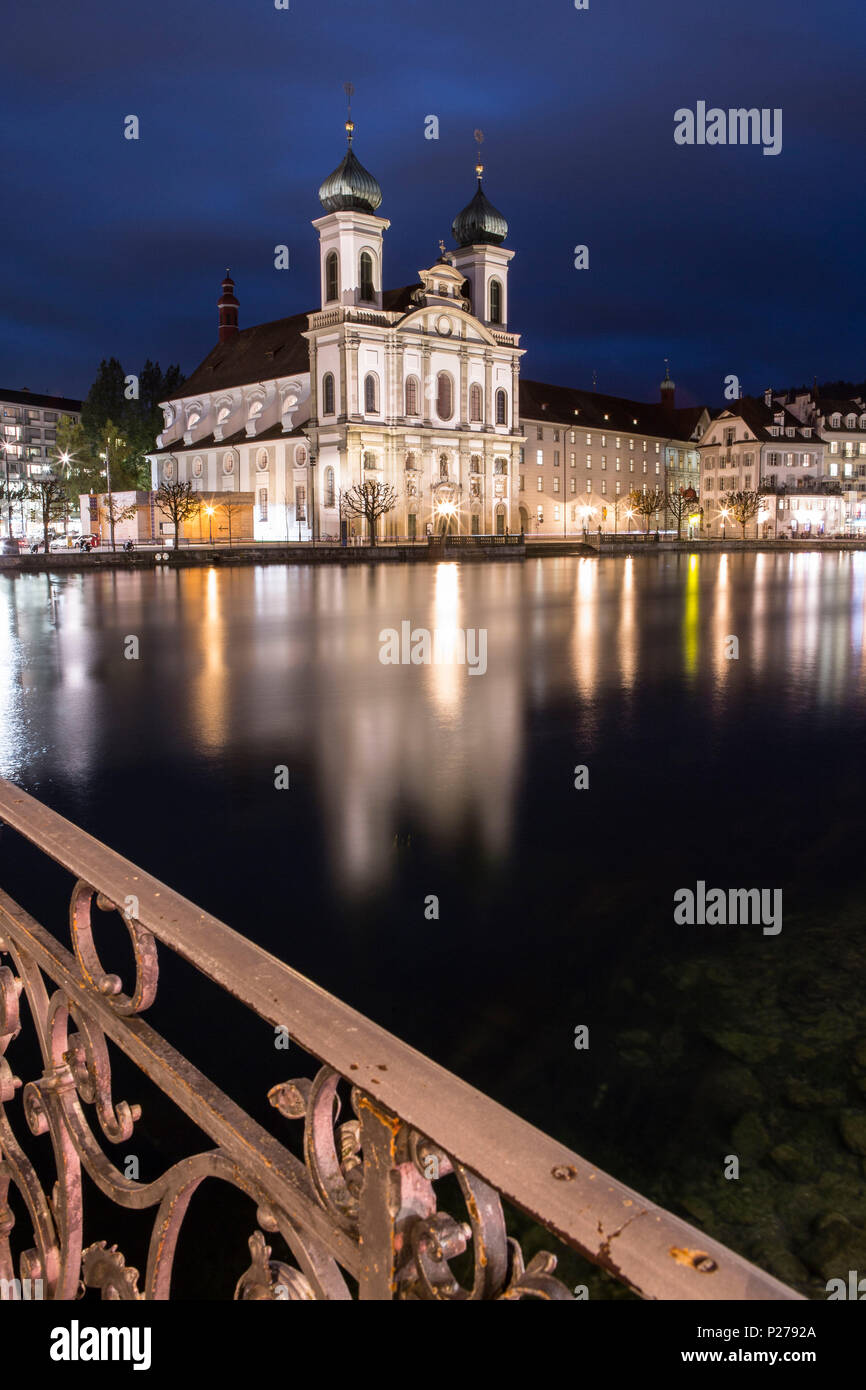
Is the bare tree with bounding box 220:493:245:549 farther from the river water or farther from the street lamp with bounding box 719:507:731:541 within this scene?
the river water

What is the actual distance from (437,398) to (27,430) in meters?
109

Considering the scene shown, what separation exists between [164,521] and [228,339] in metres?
32.4

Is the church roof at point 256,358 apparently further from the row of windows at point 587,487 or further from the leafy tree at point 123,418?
the row of windows at point 587,487

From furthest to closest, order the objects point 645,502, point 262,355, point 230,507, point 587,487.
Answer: point 645,502
point 587,487
point 262,355
point 230,507

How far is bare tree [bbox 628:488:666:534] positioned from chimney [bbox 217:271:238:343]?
46115mm

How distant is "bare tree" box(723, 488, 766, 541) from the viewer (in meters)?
112

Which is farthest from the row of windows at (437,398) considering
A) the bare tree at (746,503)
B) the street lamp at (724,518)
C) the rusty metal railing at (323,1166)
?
the rusty metal railing at (323,1166)

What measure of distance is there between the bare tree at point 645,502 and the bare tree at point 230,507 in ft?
143

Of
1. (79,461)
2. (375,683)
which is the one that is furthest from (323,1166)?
(79,461)

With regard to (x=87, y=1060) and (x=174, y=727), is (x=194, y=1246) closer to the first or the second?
(x=87, y=1060)

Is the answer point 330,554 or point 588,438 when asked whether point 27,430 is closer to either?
point 588,438

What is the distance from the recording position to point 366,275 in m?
82.4

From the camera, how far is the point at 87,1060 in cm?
254

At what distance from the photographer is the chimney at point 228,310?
114m
